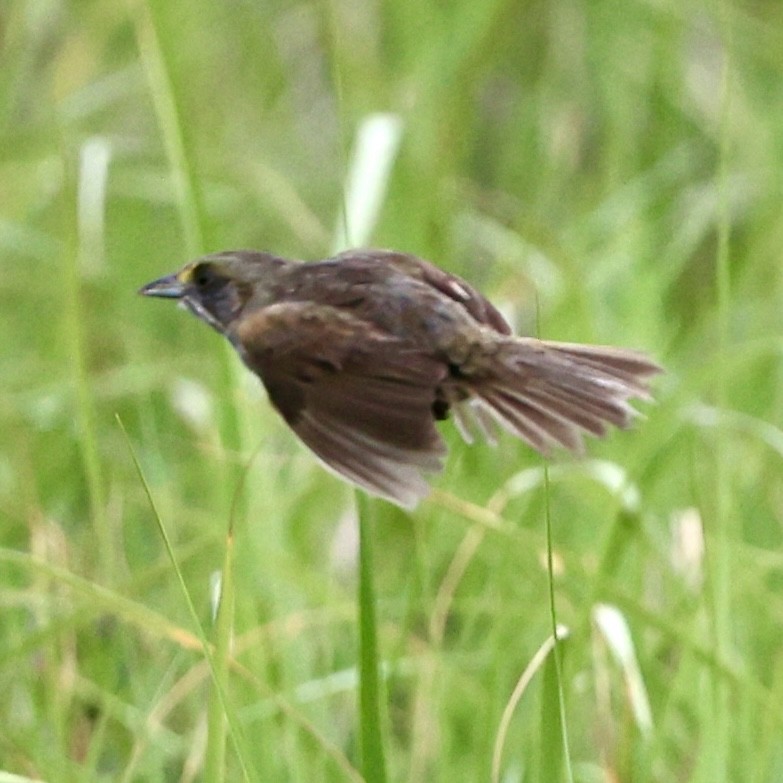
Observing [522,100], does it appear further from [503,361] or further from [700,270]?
[503,361]

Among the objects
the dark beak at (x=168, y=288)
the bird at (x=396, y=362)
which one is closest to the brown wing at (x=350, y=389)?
the bird at (x=396, y=362)

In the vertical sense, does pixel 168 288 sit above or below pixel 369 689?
above

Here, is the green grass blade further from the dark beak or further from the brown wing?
the dark beak

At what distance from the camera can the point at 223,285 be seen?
6.10ft

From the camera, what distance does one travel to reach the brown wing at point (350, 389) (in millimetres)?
1520

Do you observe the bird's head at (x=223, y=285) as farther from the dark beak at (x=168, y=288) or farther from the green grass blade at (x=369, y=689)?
the green grass blade at (x=369, y=689)

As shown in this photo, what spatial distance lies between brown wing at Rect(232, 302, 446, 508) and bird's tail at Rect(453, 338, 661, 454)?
65mm

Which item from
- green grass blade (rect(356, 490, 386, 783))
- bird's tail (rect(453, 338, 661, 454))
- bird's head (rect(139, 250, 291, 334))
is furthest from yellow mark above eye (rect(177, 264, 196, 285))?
green grass blade (rect(356, 490, 386, 783))

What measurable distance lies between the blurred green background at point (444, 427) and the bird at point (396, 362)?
90 millimetres

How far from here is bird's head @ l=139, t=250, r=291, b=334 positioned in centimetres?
184

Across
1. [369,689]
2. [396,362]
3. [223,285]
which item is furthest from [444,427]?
[369,689]

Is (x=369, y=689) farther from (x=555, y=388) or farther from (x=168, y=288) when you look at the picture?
(x=168, y=288)

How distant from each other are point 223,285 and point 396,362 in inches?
12.0

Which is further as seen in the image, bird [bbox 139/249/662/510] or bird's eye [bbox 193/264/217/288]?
bird's eye [bbox 193/264/217/288]
